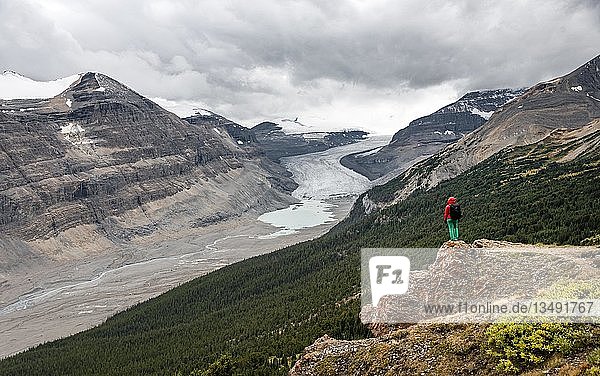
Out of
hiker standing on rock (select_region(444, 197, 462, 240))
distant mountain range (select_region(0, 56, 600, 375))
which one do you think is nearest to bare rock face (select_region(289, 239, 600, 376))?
distant mountain range (select_region(0, 56, 600, 375))

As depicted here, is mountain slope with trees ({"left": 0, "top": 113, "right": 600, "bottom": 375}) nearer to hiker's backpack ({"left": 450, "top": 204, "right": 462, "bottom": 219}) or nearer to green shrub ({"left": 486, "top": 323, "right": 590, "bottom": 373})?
hiker's backpack ({"left": 450, "top": 204, "right": 462, "bottom": 219})

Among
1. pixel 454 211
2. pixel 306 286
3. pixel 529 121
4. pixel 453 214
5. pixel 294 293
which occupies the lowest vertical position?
pixel 294 293

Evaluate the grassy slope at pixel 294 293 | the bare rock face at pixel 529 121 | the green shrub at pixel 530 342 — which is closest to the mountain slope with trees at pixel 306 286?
the grassy slope at pixel 294 293

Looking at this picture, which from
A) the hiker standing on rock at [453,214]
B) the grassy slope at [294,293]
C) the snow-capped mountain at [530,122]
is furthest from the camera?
the snow-capped mountain at [530,122]

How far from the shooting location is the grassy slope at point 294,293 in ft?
147

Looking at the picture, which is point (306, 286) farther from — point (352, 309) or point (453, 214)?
point (453, 214)

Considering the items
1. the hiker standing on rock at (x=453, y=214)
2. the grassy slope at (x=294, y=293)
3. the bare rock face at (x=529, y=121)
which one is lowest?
the grassy slope at (x=294, y=293)

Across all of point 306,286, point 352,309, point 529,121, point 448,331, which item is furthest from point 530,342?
point 529,121

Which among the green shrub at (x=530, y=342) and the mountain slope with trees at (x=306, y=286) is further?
the mountain slope with trees at (x=306, y=286)

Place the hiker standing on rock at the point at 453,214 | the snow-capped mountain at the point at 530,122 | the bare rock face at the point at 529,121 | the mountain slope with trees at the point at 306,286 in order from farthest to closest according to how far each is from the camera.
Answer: the bare rock face at the point at 529,121 < the snow-capped mountain at the point at 530,122 < the mountain slope with trees at the point at 306,286 < the hiker standing on rock at the point at 453,214

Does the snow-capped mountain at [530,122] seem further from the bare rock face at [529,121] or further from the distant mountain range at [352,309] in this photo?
the distant mountain range at [352,309]

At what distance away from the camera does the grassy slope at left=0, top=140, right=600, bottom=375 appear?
44875 mm

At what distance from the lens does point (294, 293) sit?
66875mm

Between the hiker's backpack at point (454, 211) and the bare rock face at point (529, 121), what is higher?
the bare rock face at point (529, 121)
